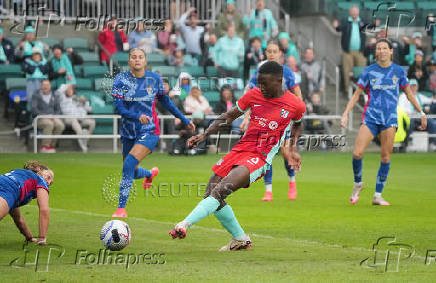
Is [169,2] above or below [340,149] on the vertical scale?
above

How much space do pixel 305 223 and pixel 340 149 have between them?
622 inches

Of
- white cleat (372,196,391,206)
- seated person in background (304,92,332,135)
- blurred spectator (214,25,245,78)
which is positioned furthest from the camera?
blurred spectator (214,25,245,78)

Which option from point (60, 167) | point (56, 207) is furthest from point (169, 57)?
point (56, 207)

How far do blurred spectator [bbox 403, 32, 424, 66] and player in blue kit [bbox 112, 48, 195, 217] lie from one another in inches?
701

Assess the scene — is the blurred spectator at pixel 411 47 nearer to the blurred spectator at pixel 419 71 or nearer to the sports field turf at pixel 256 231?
the blurred spectator at pixel 419 71

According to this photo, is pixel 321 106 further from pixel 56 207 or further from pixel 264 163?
pixel 264 163

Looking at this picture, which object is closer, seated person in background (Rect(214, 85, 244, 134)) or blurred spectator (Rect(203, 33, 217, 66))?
seated person in background (Rect(214, 85, 244, 134))

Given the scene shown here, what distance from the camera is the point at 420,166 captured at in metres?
23.0

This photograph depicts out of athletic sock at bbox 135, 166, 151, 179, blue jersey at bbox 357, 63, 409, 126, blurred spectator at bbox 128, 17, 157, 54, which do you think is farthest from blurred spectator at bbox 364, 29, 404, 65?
athletic sock at bbox 135, 166, 151, 179

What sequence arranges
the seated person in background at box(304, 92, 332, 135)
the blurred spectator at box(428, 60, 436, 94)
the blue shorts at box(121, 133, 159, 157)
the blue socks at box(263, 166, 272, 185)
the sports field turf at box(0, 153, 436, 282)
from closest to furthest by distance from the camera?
the sports field turf at box(0, 153, 436, 282) → the blue shorts at box(121, 133, 159, 157) → the blue socks at box(263, 166, 272, 185) → the seated person in background at box(304, 92, 332, 135) → the blurred spectator at box(428, 60, 436, 94)

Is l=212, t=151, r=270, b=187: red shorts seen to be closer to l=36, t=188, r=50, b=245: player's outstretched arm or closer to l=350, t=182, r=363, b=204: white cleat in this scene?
l=36, t=188, r=50, b=245: player's outstretched arm

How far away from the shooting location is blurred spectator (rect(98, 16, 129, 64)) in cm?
2880

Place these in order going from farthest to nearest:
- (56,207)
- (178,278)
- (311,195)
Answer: (311,195), (56,207), (178,278)

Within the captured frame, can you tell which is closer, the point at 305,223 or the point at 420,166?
the point at 305,223
